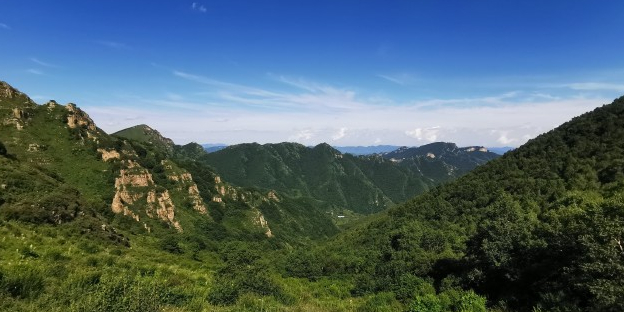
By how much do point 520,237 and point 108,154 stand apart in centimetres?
8921

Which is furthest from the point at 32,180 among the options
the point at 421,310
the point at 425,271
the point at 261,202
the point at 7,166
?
the point at 261,202

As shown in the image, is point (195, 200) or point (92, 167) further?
point (195, 200)

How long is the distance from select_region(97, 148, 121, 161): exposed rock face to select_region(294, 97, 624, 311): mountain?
52479 millimetres

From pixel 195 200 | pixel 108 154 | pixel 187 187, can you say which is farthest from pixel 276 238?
pixel 108 154

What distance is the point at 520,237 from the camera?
96.0 ft

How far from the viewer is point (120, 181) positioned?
7844cm

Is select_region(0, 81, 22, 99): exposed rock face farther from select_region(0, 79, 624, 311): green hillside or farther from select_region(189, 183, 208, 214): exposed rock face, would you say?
select_region(189, 183, 208, 214): exposed rock face

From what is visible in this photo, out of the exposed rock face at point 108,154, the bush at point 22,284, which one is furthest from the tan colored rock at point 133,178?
the bush at point 22,284

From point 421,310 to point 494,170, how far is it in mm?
104818

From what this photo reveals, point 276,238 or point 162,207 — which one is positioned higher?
point 162,207

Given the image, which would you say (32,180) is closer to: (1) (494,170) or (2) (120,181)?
(2) (120,181)

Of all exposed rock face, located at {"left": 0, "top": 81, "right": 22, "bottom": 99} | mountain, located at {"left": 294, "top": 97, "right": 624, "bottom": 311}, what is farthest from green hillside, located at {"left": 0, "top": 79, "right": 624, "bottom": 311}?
exposed rock face, located at {"left": 0, "top": 81, "right": 22, "bottom": 99}

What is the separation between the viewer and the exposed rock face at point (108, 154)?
82875mm

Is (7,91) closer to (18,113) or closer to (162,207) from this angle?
(18,113)
